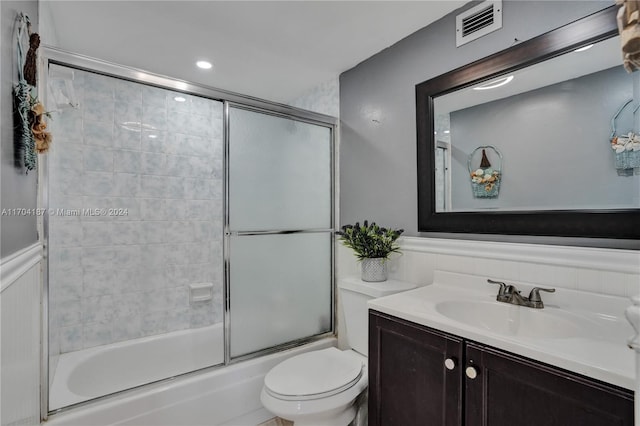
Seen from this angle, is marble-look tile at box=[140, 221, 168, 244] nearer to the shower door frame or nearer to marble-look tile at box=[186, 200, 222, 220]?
marble-look tile at box=[186, 200, 222, 220]

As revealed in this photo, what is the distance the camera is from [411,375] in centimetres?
125

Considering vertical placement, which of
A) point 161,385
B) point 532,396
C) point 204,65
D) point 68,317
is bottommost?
point 161,385

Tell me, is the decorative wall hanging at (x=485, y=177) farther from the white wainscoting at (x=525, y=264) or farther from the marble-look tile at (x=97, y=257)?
the marble-look tile at (x=97, y=257)

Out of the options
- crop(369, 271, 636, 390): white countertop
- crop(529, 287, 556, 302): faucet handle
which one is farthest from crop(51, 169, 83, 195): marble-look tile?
crop(529, 287, 556, 302): faucet handle

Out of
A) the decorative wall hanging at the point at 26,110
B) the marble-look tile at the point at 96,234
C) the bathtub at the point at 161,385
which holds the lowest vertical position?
the bathtub at the point at 161,385

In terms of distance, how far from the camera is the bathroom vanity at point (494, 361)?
84 cm

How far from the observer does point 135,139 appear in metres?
2.39

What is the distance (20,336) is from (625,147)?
2149 mm

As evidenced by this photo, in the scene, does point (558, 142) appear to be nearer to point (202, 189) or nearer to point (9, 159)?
point (9, 159)

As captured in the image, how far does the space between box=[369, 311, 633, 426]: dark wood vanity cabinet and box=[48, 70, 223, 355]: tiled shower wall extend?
179 cm

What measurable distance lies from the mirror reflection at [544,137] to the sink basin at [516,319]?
0.44 metres

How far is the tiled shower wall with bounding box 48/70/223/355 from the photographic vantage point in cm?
215

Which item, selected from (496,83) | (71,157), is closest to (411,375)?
(496,83)

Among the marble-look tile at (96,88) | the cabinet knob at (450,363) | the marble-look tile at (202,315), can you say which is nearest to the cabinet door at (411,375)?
the cabinet knob at (450,363)
